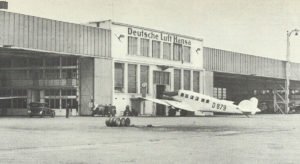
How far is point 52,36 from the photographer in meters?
49.2

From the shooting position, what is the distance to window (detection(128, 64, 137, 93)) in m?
58.4

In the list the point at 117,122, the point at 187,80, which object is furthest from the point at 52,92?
the point at 117,122

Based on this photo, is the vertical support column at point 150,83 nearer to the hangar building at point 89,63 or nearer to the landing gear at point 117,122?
the hangar building at point 89,63

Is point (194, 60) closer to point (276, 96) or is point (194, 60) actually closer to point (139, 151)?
point (276, 96)

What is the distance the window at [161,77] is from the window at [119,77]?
617cm

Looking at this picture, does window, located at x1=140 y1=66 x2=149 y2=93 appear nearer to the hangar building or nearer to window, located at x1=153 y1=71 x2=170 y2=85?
the hangar building

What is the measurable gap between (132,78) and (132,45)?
4.00 meters

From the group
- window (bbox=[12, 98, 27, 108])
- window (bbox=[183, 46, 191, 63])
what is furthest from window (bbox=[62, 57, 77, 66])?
window (bbox=[183, 46, 191, 63])

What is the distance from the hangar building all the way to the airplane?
4607mm

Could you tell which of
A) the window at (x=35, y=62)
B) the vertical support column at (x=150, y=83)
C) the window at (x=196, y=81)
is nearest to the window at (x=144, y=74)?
the vertical support column at (x=150, y=83)

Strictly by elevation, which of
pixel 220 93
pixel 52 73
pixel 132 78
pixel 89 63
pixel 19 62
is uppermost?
pixel 19 62

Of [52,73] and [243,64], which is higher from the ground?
[243,64]

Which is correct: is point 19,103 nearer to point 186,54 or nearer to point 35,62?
point 35,62

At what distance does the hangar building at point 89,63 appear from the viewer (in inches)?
1914
